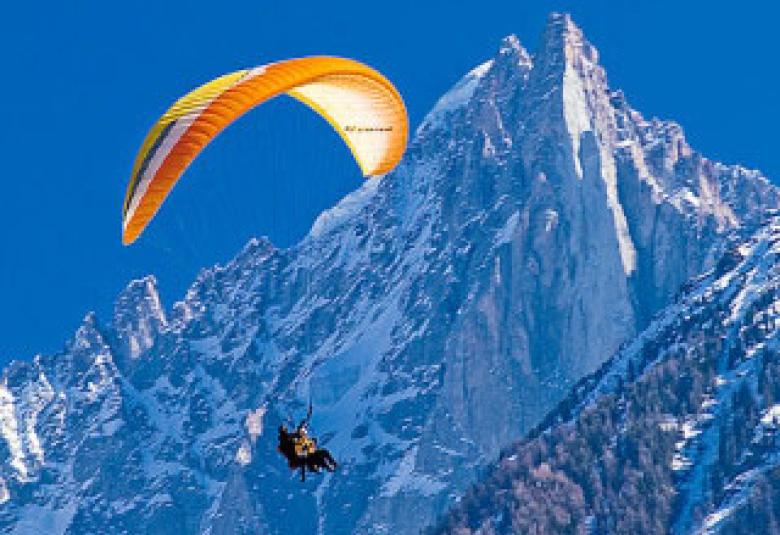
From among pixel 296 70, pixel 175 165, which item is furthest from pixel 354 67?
pixel 175 165

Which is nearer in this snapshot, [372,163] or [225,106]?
[225,106]

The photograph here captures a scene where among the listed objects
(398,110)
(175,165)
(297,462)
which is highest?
(398,110)

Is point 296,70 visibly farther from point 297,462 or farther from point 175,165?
point 297,462

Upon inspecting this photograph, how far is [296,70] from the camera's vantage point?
91312mm

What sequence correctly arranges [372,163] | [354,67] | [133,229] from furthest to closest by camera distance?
[372,163], [354,67], [133,229]

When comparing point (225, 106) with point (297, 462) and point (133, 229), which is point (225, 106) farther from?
point (297, 462)

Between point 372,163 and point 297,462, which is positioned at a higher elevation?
point 372,163

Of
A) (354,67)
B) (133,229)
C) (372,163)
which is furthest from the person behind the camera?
(372,163)

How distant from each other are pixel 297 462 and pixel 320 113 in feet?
51.0

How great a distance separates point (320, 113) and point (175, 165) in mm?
14047

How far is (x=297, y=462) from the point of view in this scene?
92125 millimetres

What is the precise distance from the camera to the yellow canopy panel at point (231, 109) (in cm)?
8788

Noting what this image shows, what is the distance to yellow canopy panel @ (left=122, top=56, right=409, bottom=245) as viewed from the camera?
87875 mm

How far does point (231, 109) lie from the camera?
8881 centimetres
